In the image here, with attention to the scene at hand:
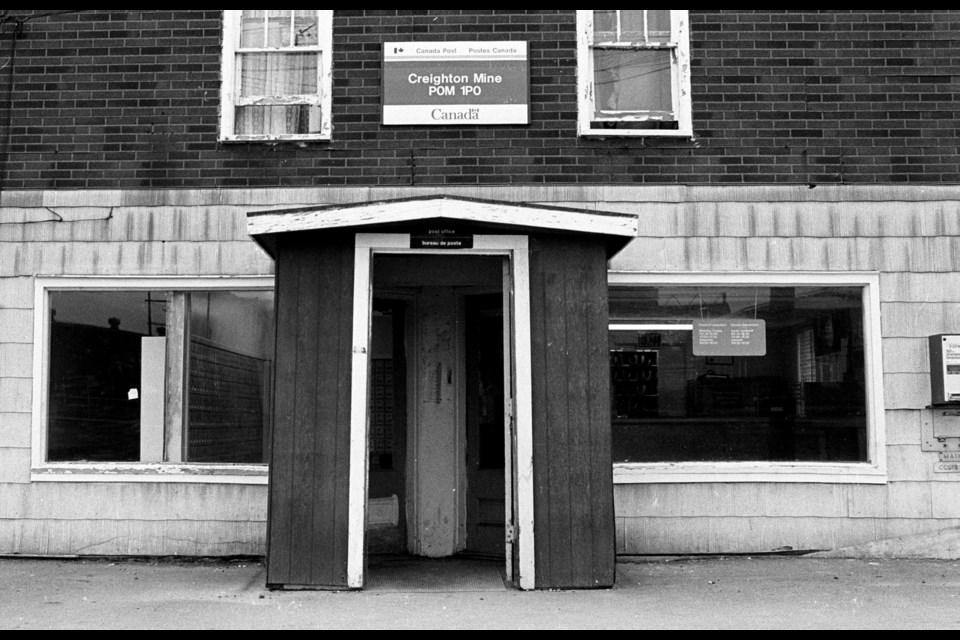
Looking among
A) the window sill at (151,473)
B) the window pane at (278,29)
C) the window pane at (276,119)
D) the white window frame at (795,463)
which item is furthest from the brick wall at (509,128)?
the window sill at (151,473)

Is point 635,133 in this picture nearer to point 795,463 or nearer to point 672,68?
point 672,68

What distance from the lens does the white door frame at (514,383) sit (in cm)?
767

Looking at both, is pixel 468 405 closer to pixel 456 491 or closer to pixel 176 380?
pixel 456 491

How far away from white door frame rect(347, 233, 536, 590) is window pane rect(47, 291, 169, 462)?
8.38ft

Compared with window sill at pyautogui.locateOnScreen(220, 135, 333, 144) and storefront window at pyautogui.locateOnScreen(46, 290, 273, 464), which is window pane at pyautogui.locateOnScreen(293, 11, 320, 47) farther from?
storefront window at pyautogui.locateOnScreen(46, 290, 273, 464)

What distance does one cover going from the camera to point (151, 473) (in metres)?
9.27

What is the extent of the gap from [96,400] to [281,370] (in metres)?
2.56

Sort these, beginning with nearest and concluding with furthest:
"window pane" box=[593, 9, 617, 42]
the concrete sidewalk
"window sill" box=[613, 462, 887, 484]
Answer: the concrete sidewalk, "window sill" box=[613, 462, 887, 484], "window pane" box=[593, 9, 617, 42]

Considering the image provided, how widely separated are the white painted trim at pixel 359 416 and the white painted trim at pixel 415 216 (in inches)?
13.2

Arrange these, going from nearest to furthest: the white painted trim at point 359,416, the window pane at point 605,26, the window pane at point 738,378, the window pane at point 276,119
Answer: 1. the white painted trim at point 359,416
2. the window pane at point 738,378
3. the window pane at point 276,119
4. the window pane at point 605,26

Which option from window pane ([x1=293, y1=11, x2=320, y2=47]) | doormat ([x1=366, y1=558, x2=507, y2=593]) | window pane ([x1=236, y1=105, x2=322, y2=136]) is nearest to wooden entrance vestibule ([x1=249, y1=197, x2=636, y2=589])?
doormat ([x1=366, y1=558, x2=507, y2=593])

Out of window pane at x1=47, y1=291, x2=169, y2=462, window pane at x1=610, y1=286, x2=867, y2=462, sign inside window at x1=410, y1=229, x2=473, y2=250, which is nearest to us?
sign inside window at x1=410, y1=229, x2=473, y2=250

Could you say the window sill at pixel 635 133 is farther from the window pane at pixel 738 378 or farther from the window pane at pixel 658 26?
the window pane at pixel 738 378

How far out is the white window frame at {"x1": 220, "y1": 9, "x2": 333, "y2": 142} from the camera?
9.49 metres
